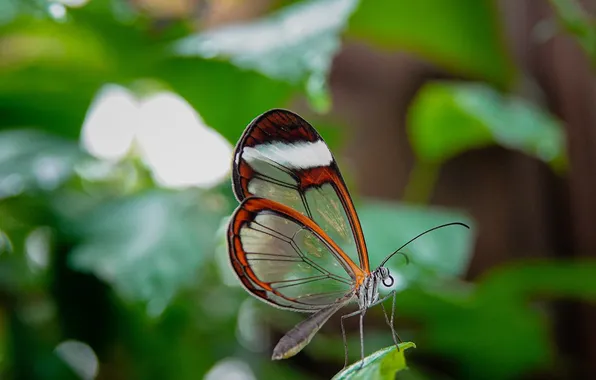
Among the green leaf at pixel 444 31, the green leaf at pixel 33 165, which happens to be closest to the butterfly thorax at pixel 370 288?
the green leaf at pixel 33 165

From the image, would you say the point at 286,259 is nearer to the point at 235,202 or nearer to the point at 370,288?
the point at 370,288

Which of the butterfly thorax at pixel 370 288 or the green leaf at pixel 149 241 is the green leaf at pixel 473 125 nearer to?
the green leaf at pixel 149 241

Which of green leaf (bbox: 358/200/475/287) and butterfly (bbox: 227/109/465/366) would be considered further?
green leaf (bbox: 358/200/475/287)

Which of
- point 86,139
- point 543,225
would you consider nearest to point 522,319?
point 543,225

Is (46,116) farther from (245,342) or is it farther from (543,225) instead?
(543,225)

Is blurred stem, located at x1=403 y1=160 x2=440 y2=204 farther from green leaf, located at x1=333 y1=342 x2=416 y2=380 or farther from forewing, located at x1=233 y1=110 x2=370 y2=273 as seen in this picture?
green leaf, located at x1=333 y1=342 x2=416 y2=380

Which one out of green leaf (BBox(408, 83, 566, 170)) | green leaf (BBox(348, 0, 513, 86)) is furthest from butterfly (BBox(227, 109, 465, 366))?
green leaf (BBox(348, 0, 513, 86))
